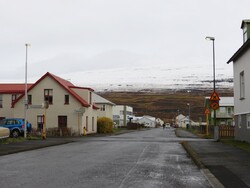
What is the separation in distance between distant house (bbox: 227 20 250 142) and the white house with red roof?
1939cm

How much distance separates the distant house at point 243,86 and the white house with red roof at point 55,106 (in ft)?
63.6

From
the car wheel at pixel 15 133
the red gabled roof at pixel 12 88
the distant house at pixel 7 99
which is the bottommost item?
the car wheel at pixel 15 133

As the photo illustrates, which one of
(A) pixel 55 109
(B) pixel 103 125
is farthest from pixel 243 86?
(B) pixel 103 125

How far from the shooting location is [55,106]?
4609 centimetres

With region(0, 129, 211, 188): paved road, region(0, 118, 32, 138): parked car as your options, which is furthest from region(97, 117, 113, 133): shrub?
region(0, 129, 211, 188): paved road

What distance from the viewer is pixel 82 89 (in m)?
49.2

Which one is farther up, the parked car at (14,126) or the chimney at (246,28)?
the chimney at (246,28)

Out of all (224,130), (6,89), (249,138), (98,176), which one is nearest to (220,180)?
(98,176)

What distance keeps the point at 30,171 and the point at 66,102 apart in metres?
34.2

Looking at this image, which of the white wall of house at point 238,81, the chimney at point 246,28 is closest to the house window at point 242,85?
the white wall of house at point 238,81

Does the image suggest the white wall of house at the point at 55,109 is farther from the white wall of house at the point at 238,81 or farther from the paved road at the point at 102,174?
the paved road at the point at 102,174

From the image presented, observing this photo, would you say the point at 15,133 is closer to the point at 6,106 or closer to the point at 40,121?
the point at 40,121

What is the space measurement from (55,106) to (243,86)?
23.9 meters

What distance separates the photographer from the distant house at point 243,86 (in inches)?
1034
